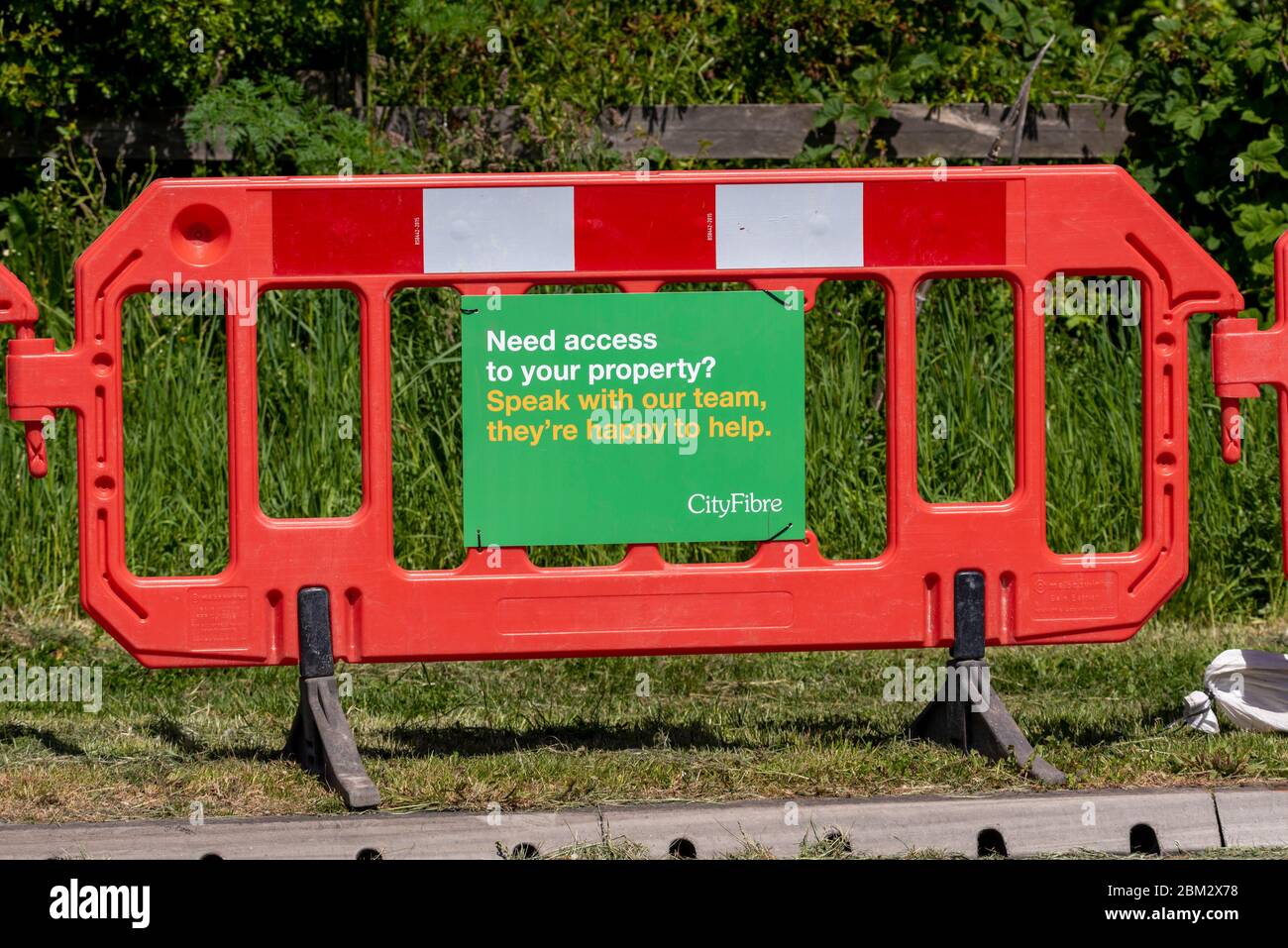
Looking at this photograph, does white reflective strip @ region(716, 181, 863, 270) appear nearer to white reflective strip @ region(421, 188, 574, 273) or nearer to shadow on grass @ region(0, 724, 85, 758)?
white reflective strip @ region(421, 188, 574, 273)

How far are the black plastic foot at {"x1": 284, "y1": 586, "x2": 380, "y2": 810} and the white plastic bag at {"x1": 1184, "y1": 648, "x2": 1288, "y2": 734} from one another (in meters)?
2.68

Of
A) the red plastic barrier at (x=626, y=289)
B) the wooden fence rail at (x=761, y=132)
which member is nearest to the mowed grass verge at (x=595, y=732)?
the red plastic barrier at (x=626, y=289)

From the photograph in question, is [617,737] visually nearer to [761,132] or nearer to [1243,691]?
[1243,691]

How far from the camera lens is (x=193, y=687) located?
22.1ft

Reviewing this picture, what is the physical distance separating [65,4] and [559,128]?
245 cm

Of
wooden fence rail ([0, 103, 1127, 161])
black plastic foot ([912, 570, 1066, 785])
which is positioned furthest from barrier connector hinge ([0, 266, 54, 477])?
wooden fence rail ([0, 103, 1127, 161])

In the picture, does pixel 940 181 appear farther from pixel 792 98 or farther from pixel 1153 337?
pixel 792 98

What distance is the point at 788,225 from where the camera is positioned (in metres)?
5.21

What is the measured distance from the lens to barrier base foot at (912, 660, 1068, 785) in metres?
5.25

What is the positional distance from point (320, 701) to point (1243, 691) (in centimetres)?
295

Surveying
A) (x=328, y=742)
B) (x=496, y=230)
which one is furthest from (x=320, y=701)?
(x=496, y=230)

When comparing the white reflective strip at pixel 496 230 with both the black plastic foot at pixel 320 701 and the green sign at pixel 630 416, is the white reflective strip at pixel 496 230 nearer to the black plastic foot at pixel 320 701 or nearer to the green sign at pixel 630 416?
the green sign at pixel 630 416

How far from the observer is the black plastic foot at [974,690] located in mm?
5277
